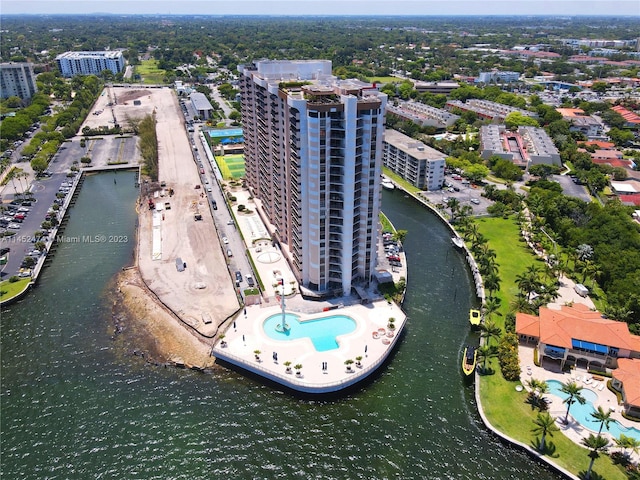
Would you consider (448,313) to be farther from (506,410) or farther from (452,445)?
(452,445)

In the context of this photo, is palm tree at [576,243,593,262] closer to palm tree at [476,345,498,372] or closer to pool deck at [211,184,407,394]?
pool deck at [211,184,407,394]

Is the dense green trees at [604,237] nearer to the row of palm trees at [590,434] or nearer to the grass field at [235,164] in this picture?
the row of palm trees at [590,434]

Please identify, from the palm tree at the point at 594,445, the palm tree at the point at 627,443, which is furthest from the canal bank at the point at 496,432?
the palm tree at the point at 627,443

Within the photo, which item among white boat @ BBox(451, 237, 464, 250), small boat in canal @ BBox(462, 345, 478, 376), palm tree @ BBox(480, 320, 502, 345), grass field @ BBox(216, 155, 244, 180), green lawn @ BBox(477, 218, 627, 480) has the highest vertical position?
grass field @ BBox(216, 155, 244, 180)

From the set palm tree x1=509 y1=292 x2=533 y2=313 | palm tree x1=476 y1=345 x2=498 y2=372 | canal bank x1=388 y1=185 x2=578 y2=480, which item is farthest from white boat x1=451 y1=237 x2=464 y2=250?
palm tree x1=476 y1=345 x2=498 y2=372

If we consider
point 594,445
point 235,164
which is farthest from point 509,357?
point 235,164

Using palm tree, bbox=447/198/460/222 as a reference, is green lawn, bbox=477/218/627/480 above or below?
below

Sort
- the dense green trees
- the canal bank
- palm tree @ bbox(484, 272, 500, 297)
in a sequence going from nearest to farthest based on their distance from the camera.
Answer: the canal bank, the dense green trees, palm tree @ bbox(484, 272, 500, 297)
